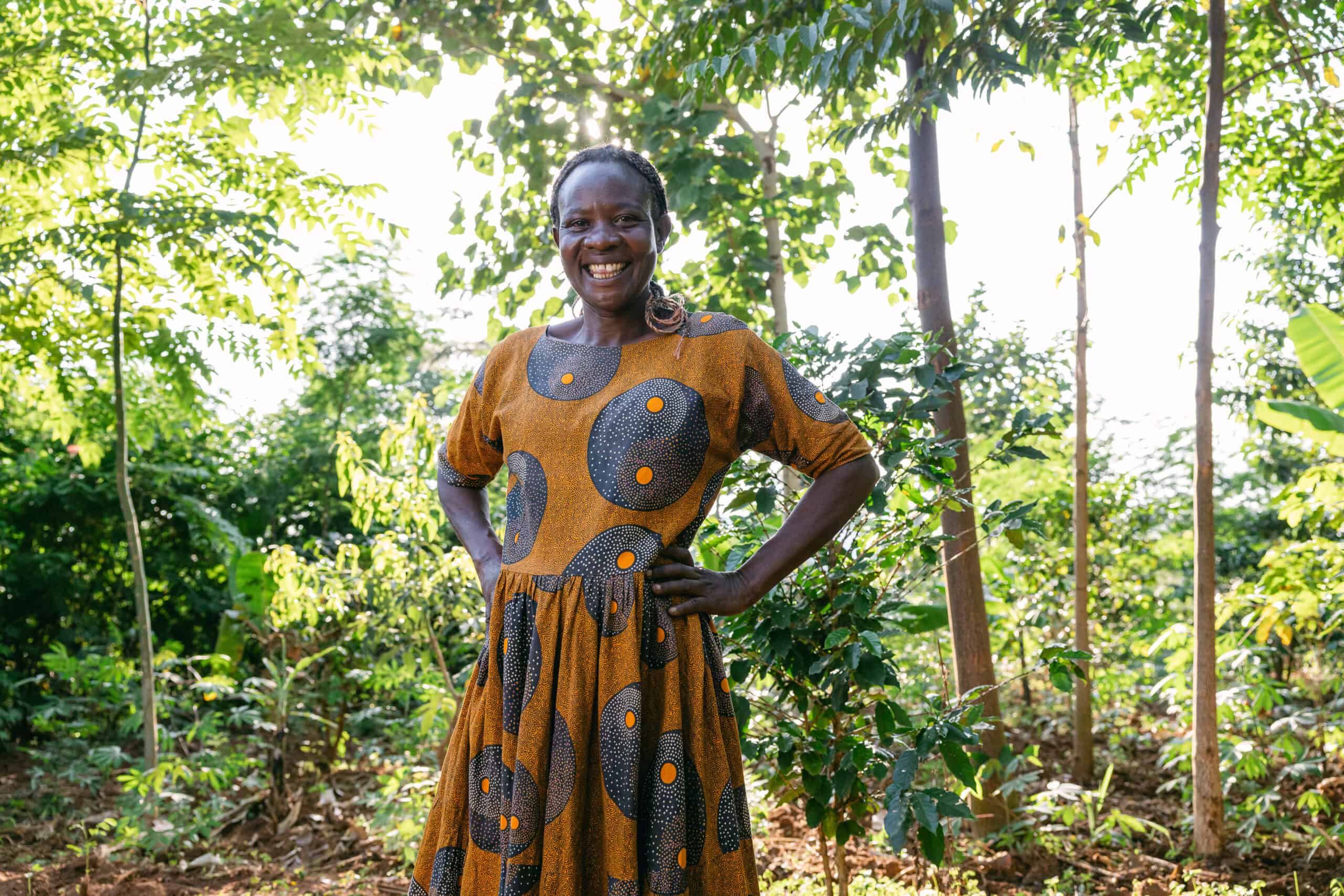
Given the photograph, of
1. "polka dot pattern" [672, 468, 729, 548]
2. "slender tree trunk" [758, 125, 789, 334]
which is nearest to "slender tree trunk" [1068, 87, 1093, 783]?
"slender tree trunk" [758, 125, 789, 334]

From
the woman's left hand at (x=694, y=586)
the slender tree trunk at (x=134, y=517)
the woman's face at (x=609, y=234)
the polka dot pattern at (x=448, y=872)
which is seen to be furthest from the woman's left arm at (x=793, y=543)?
the slender tree trunk at (x=134, y=517)

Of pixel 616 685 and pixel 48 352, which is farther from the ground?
pixel 48 352

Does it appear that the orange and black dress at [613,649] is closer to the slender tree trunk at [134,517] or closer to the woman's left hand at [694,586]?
the woman's left hand at [694,586]

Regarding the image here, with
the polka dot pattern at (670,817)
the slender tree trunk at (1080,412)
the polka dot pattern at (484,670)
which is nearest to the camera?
the polka dot pattern at (670,817)

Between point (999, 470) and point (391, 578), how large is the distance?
285 cm

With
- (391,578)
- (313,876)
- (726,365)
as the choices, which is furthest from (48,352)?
(726,365)

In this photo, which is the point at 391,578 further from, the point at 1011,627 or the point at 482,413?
the point at 1011,627

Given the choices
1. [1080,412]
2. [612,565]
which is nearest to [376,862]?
[612,565]

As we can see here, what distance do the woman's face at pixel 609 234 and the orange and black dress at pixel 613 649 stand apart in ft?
0.34

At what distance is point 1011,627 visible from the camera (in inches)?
203

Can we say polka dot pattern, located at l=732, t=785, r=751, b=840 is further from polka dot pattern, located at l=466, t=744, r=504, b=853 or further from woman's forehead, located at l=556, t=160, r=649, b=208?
woman's forehead, located at l=556, t=160, r=649, b=208

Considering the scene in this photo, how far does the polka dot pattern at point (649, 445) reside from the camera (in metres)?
1.67

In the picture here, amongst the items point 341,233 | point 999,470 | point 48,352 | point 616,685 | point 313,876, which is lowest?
point 313,876

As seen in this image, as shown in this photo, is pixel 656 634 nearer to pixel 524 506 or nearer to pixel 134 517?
pixel 524 506
